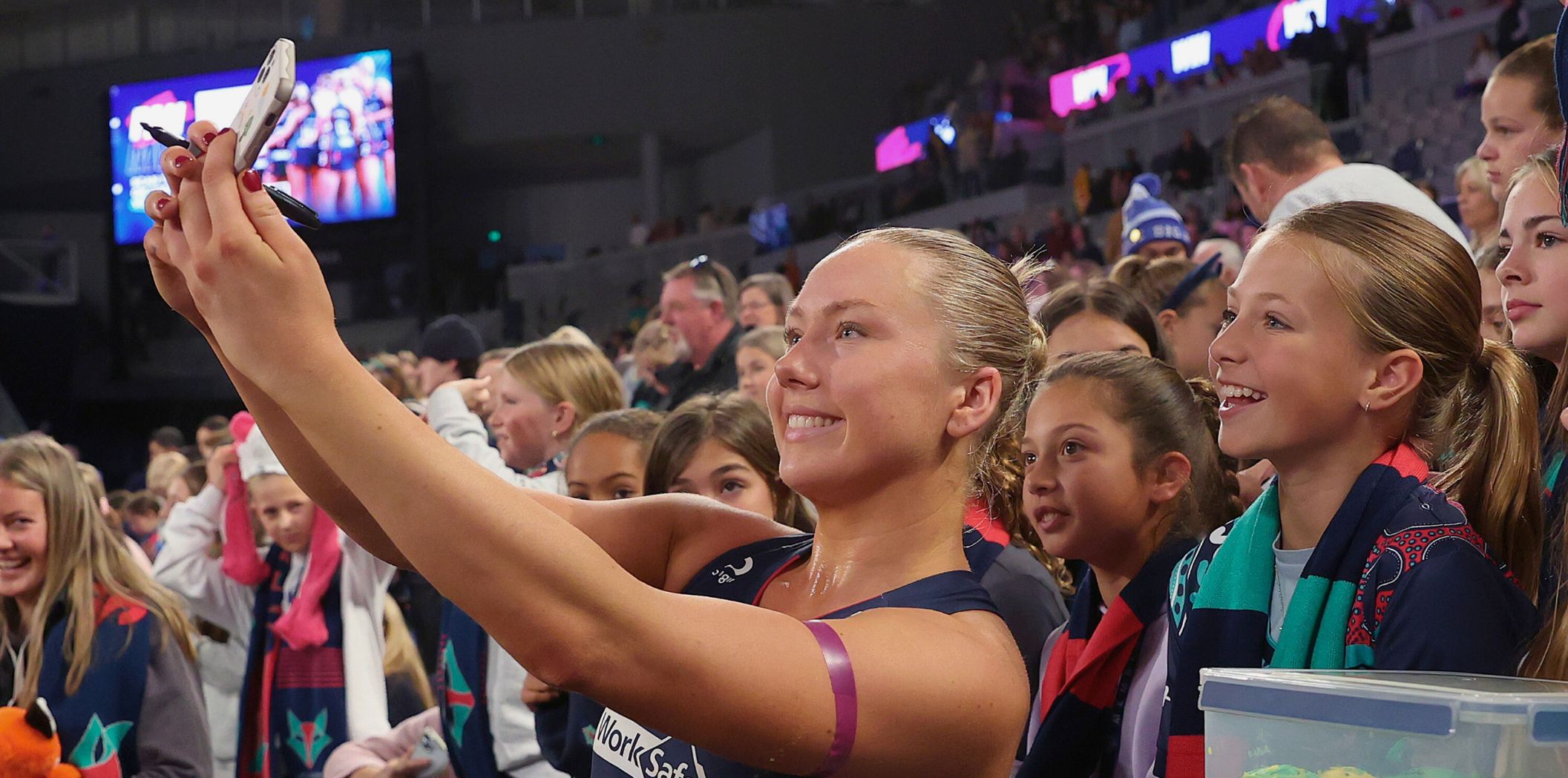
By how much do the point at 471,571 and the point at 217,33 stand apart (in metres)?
19.1

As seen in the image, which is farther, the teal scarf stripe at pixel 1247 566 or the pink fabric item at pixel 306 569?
the pink fabric item at pixel 306 569

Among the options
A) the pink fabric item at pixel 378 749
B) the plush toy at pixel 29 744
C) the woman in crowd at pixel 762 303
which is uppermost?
the woman in crowd at pixel 762 303

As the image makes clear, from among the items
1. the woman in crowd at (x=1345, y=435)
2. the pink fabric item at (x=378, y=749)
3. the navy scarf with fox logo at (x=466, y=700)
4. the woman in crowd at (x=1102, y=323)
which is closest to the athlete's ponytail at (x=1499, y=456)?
the woman in crowd at (x=1345, y=435)

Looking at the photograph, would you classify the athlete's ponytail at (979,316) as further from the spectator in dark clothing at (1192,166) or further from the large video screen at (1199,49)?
the large video screen at (1199,49)

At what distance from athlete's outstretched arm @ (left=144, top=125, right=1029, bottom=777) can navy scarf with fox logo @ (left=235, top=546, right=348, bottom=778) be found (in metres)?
2.90

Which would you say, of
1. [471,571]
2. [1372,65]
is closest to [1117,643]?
[471,571]

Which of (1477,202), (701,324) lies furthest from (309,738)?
(1477,202)

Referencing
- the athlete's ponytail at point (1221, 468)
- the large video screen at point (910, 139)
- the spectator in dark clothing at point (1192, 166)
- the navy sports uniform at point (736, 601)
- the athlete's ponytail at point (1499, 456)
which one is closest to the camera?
the navy sports uniform at point (736, 601)

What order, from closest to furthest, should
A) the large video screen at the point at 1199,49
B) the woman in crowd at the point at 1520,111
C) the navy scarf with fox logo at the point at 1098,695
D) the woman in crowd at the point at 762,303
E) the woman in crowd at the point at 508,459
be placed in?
the navy scarf with fox logo at the point at 1098,695, the woman in crowd at the point at 1520,111, the woman in crowd at the point at 508,459, the woman in crowd at the point at 762,303, the large video screen at the point at 1199,49

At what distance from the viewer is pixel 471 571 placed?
1.08 m

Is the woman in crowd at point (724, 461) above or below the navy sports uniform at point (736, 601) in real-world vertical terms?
above

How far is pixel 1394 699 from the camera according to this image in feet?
3.63

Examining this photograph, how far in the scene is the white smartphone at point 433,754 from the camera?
3.22 metres

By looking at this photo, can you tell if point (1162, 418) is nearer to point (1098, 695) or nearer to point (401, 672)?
point (1098, 695)
